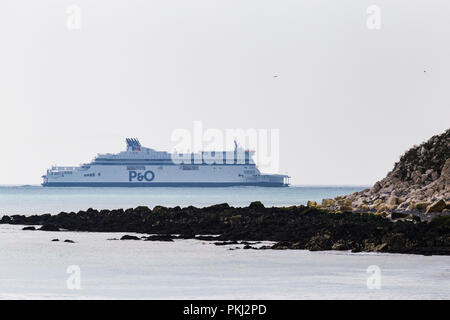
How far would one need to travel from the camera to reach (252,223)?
40.4m

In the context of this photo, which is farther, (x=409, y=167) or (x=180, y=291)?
(x=409, y=167)

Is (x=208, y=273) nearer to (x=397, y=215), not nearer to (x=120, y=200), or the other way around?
(x=397, y=215)

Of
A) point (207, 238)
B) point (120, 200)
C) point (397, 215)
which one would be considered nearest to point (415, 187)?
point (397, 215)

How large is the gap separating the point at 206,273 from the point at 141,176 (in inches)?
6002

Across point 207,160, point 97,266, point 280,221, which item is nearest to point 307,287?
point 97,266

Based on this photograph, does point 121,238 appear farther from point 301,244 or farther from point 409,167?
point 409,167

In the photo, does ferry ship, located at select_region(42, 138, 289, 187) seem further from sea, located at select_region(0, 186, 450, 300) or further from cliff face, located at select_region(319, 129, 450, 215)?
sea, located at select_region(0, 186, 450, 300)

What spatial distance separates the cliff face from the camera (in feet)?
135

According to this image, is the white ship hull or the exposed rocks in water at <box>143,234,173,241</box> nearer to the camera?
the exposed rocks in water at <box>143,234,173,241</box>

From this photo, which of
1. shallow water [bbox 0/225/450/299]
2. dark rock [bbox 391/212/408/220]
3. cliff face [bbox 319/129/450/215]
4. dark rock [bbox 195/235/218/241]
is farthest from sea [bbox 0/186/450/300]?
cliff face [bbox 319/129/450/215]

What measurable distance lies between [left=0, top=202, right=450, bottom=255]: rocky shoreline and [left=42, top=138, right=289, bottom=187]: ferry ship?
12407cm

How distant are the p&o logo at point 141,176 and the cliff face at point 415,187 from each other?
127940 mm
